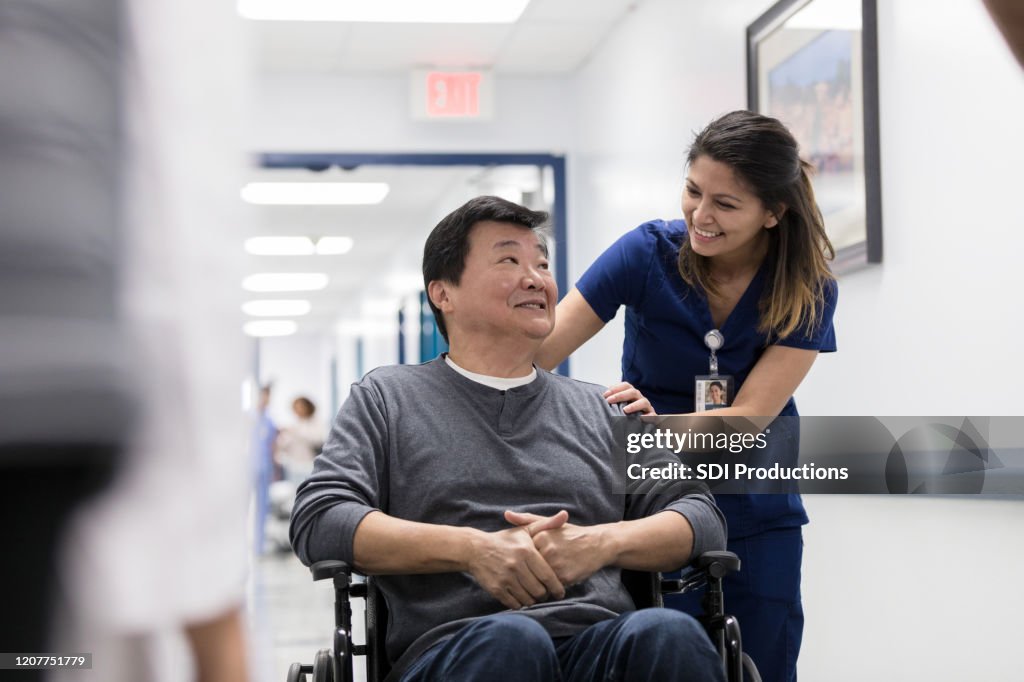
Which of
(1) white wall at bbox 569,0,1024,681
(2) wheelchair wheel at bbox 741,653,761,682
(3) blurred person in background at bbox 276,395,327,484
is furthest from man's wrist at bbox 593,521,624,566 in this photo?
(3) blurred person in background at bbox 276,395,327,484

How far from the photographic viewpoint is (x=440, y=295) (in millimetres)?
1954

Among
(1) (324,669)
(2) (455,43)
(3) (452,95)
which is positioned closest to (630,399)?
(1) (324,669)

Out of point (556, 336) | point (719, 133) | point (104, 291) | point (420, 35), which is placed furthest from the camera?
point (420, 35)

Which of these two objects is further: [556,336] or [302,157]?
[302,157]

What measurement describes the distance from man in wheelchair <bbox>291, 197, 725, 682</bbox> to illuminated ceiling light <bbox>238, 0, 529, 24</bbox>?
307 cm

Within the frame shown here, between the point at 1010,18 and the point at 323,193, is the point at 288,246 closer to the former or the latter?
the point at 323,193

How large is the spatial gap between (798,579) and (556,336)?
62cm

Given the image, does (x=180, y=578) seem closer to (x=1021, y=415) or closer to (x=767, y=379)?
(x=767, y=379)

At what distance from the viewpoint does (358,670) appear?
3117 mm

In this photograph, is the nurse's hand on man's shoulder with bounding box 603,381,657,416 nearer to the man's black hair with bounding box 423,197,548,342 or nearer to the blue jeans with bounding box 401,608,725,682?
the man's black hair with bounding box 423,197,548,342

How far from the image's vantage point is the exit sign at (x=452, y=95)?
5555mm

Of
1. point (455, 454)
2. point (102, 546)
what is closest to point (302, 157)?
point (455, 454)

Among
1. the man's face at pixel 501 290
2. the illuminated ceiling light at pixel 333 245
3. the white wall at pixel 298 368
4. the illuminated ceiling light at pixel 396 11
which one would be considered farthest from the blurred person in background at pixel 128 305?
the white wall at pixel 298 368

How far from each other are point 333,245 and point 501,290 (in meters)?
10.1
